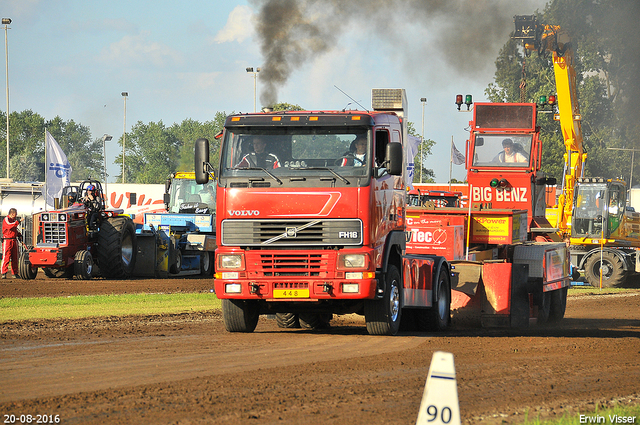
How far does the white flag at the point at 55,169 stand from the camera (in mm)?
30375

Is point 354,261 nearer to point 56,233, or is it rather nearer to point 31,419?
point 31,419

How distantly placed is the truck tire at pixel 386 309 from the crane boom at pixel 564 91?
13.1 metres

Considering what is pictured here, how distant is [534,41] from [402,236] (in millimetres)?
12873

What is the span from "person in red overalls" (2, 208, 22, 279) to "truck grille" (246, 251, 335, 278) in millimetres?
13557

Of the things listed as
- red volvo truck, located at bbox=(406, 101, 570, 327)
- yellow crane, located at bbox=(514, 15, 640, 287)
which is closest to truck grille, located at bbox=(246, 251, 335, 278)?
red volvo truck, located at bbox=(406, 101, 570, 327)

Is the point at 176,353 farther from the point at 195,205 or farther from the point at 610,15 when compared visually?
the point at 610,15

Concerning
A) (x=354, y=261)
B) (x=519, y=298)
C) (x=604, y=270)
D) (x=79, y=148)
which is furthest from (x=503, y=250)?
(x=79, y=148)

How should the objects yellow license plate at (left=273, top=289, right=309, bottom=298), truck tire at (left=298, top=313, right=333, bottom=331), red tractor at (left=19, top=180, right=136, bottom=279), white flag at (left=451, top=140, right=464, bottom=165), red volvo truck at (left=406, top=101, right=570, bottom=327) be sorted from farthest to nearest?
white flag at (left=451, top=140, right=464, bottom=165), red tractor at (left=19, top=180, right=136, bottom=279), red volvo truck at (left=406, top=101, right=570, bottom=327), truck tire at (left=298, top=313, right=333, bottom=331), yellow license plate at (left=273, top=289, right=309, bottom=298)

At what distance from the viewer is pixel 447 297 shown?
14.3m

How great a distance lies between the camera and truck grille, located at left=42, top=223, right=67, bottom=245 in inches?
872

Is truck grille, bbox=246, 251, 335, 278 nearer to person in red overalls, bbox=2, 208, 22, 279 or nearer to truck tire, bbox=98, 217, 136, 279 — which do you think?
truck tire, bbox=98, 217, 136, 279

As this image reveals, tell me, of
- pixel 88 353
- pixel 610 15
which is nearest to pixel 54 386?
pixel 88 353

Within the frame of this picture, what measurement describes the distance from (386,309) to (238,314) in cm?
220

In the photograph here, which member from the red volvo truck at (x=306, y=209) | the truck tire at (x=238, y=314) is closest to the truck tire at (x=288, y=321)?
the truck tire at (x=238, y=314)
